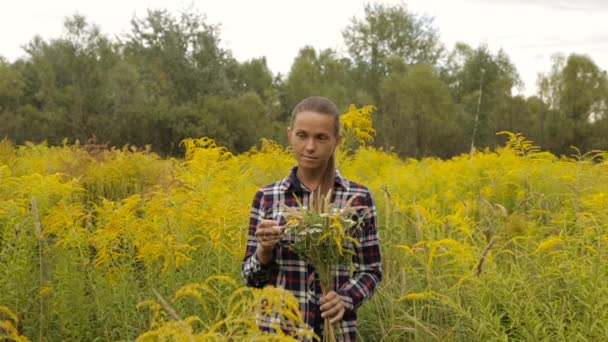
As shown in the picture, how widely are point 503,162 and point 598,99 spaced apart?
24.2 m

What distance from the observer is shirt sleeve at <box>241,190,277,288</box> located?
2.09 metres

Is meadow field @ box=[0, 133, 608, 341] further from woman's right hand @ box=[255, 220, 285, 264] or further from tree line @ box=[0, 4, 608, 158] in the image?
tree line @ box=[0, 4, 608, 158]

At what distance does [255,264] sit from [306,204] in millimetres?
296

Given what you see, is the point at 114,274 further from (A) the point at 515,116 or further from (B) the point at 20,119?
(A) the point at 515,116

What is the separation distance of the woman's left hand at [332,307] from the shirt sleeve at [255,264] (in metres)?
0.32

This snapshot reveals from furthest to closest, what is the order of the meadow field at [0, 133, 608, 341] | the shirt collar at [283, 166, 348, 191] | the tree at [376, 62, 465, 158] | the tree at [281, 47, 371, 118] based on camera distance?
the tree at [281, 47, 371, 118]
the tree at [376, 62, 465, 158]
the meadow field at [0, 133, 608, 341]
the shirt collar at [283, 166, 348, 191]

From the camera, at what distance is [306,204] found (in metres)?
2.18

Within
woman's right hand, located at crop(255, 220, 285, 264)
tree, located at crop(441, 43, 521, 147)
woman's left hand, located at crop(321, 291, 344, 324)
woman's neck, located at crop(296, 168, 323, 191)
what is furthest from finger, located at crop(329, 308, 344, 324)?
tree, located at crop(441, 43, 521, 147)

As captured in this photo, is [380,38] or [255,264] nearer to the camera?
[255,264]

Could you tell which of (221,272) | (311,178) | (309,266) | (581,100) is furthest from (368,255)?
(581,100)

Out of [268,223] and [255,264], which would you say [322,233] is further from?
[255,264]

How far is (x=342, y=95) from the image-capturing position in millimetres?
30328

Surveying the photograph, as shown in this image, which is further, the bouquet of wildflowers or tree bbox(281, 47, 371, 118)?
tree bbox(281, 47, 371, 118)

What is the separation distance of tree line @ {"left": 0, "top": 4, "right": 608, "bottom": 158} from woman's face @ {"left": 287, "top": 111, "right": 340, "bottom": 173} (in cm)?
1858
